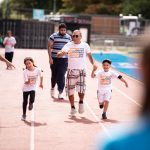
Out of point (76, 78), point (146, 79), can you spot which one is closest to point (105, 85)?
point (76, 78)

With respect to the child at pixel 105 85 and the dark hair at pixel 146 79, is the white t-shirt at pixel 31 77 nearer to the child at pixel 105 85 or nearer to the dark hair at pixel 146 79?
the child at pixel 105 85

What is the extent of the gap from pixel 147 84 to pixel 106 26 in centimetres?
6636

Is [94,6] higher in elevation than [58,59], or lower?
lower

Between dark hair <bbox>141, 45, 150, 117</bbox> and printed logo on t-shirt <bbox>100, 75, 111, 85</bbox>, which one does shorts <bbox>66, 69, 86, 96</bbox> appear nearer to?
printed logo on t-shirt <bbox>100, 75, 111, 85</bbox>

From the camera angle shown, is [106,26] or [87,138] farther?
[106,26]

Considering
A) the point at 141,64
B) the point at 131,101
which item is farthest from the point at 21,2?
the point at 141,64

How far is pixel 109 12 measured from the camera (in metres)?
82.1

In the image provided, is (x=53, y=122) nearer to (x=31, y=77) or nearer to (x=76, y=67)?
(x=31, y=77)

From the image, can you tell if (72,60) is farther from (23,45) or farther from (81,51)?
(23,45)

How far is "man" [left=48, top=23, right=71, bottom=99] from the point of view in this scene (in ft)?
42.1

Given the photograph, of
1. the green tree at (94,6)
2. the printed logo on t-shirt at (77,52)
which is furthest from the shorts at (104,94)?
the green tree at (94,6)

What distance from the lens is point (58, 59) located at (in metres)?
13.2

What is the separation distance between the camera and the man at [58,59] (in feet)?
42.1

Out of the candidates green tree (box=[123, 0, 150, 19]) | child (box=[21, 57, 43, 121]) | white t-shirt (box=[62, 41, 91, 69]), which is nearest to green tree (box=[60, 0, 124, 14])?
green tree (box=[123, 0, 150, 19])
